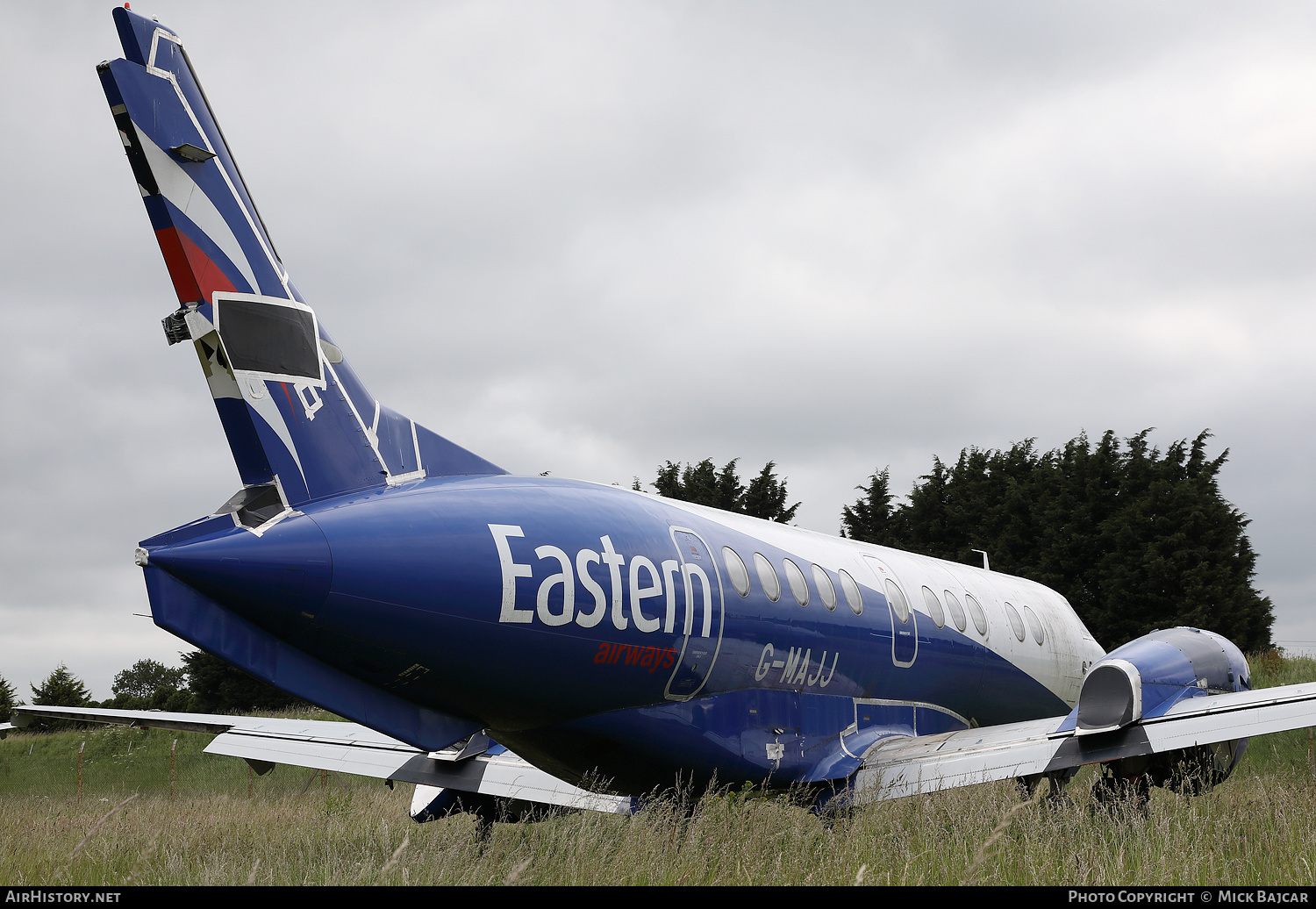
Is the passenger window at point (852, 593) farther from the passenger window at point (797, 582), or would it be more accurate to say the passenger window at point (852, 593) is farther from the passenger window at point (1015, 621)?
the passenger window at point (1015, 621)

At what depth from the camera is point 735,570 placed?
7969 mm

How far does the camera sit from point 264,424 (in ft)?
19.9

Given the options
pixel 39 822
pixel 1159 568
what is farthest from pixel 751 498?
pixel 39 822

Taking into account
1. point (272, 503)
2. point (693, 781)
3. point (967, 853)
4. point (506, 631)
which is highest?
point (272, 503)

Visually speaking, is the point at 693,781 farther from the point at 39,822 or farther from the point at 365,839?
the point at 39,822

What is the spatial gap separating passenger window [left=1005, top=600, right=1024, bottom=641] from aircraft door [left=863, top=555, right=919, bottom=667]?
248 cm

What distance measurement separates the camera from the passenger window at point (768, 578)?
27.0 ft

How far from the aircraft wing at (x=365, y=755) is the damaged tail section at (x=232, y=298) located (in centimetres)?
312

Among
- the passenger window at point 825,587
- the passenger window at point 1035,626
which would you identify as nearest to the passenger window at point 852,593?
the passenger window at point 825,587

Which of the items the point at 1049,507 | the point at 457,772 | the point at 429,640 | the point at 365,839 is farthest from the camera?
the point at 1049,507

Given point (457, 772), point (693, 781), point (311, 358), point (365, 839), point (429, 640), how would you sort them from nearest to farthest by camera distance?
point (429, 640) → point (311, 358) → point (693, 781) → point (457, 772) → point (365, 839)

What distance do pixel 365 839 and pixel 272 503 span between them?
17.5 ft

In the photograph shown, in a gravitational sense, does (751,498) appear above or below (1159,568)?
above

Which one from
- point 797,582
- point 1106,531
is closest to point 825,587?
point 797,582
